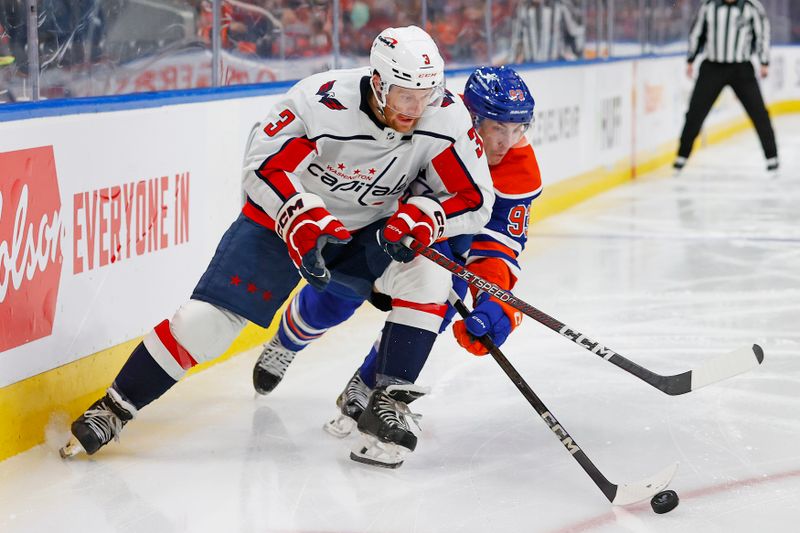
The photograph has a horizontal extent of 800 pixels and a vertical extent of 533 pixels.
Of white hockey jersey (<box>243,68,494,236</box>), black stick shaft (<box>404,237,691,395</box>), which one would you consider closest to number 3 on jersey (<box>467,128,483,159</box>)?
white hockey jersey (<box>243,68,494,236</box>)

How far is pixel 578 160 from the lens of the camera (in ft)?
22.7

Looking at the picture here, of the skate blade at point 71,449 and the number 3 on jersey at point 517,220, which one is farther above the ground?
the number 3 on jersey at point 517,220

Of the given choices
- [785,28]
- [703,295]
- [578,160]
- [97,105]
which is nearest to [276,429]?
[97,105]

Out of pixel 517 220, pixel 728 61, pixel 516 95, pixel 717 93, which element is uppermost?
pixel 516 95

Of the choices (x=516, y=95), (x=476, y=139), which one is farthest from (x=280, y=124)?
(x=516, y=95)

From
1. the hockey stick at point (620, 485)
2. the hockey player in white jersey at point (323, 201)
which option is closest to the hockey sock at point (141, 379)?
the hockey player in white jersey at point (323, 201)

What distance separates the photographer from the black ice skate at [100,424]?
8.13ft

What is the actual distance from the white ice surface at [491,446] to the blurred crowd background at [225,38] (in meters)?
0.84

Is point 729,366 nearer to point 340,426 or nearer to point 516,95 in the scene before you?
point 516,95

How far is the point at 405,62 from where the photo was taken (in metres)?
2.35

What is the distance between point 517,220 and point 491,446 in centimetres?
→ 51

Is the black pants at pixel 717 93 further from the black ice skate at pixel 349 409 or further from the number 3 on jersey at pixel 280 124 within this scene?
the number 3 on jersey at pixel 280 124

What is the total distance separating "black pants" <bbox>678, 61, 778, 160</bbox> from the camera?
7934 millimetres

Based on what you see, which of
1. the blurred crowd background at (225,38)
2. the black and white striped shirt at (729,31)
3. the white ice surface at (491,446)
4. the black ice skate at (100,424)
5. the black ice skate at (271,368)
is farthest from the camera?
the black and white striped shirt at (729,31)
